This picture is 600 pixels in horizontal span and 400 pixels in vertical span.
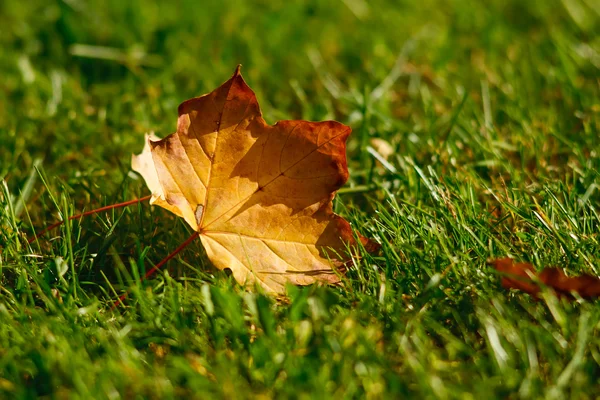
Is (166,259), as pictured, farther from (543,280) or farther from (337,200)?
(543,280)

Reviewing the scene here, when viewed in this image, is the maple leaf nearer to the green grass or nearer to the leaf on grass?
the green grass

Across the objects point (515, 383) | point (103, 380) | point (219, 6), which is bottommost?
→ point (515, 383)

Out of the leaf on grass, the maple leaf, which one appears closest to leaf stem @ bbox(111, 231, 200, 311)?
the maple leaf

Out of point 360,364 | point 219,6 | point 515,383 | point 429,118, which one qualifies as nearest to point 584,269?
point 515,383

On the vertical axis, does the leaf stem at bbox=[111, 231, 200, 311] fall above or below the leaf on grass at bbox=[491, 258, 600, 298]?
above

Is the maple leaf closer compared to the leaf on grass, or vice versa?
the leaf on grass

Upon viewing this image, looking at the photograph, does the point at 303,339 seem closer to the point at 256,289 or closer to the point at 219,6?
the point at 256,289

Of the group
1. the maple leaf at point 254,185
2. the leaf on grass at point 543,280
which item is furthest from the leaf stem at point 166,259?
the leaf on grass at point 543,280

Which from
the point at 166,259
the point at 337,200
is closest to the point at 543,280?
the point at 337,200
